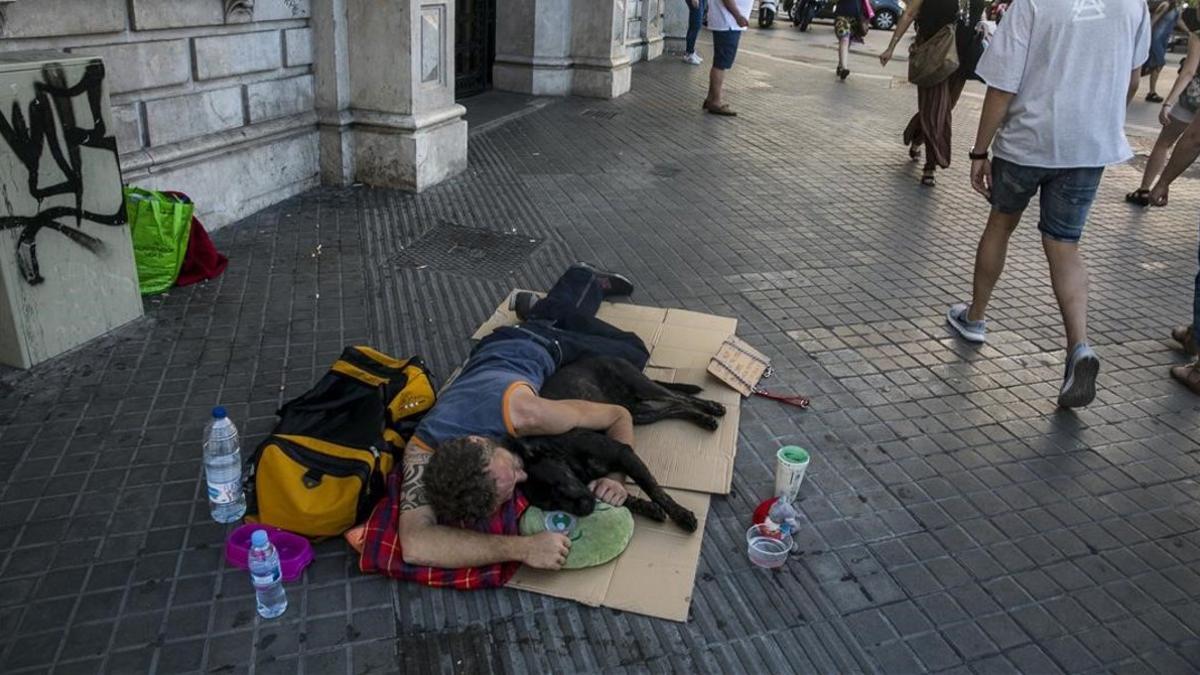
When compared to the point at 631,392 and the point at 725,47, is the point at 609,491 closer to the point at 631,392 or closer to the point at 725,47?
the point at 631,392

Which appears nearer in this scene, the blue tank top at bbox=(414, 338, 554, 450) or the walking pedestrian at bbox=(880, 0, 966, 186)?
the blue tank top at bbox=(414, 338, 554, 450)

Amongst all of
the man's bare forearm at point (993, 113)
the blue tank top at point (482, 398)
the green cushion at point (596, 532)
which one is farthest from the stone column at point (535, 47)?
the green cushion at point (596, 532)

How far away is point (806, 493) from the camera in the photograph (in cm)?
363

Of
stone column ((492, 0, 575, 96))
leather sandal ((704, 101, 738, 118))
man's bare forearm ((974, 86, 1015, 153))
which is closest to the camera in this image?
man's bare forearm ((974, 86, 1015, 153))

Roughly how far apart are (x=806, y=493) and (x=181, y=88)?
4.66 metres

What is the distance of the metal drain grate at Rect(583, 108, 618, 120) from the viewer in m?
10.5

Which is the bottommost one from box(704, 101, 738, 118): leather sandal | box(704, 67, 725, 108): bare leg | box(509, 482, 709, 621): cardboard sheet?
box(509, 482, 709, 621): cardboard sheet

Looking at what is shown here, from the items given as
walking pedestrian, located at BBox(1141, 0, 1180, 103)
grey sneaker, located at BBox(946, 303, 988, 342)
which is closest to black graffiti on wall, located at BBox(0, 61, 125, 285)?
grey sneaker, located at BBox(946, 303, 988, 342)

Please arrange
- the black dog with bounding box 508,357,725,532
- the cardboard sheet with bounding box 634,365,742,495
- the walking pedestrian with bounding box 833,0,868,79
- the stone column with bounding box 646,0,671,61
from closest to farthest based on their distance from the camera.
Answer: the black dog with bounding box 508,357,725,532 < the cardboard sheet with bounding box 634,365,742,495 < the walking pedestrian with bounding box 833,0,868,79 < the stone column with bounding box 646,0,671,61

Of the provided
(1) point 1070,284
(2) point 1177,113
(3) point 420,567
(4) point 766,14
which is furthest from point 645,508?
(4) point 766,14

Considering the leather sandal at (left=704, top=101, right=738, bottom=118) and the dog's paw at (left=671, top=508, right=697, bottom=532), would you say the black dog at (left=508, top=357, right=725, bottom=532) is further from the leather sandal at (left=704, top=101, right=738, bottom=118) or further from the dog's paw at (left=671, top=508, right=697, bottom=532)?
the leather sandal at (left=704, top=101, right=738, bottom=118)

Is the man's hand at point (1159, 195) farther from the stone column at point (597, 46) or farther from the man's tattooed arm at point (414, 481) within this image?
the man's tattooed arm at point (414, 481)

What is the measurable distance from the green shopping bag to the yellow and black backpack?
5.90ft

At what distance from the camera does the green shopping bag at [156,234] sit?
16.1 feet
